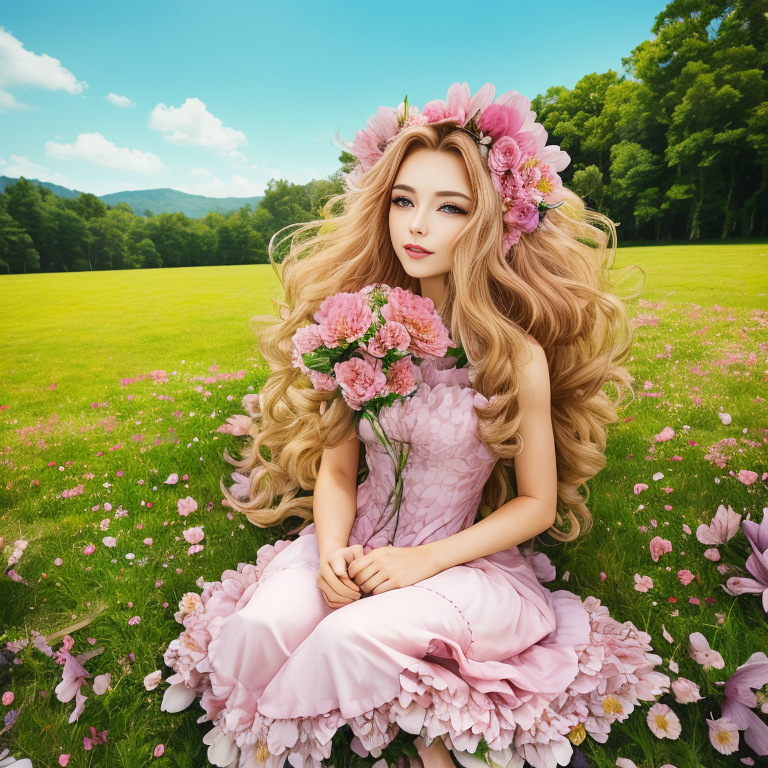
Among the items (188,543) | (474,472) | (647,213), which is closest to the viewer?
(474,472)

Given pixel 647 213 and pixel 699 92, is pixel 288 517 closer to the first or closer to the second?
pixel 647 213

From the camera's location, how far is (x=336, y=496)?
2469 millimetres

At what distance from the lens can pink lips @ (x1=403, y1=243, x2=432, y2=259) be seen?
216 centimetres

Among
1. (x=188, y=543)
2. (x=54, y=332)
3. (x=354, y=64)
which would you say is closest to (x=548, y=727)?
(x=188, y=543)

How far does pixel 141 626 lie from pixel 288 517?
3.31 ft

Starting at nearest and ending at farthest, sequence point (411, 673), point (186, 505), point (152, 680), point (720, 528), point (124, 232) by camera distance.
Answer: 1. point (411, 673)
2. point (152, 680)
3. point (720, 528)
4. point (186, 505)
5. point (124, 232)

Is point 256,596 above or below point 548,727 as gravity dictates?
above

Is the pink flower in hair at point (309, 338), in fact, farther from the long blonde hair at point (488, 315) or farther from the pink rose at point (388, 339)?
the long blonde hair at point (488, 315)

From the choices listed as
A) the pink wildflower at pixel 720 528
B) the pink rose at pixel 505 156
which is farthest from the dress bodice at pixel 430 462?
the pink wildflower at pixel 720 528

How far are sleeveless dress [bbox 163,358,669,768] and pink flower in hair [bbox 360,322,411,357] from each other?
41 centimetres

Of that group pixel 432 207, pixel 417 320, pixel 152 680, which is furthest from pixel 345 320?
pixel 152 680

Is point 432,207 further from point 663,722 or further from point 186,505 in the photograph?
point 186,505

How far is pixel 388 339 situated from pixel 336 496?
953 mm

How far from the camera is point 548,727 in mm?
1800
